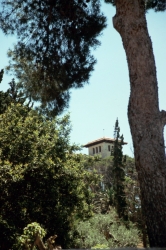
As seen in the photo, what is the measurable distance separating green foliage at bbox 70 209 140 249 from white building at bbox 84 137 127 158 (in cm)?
3723

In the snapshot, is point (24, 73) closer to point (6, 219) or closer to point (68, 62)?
point (68, 62)

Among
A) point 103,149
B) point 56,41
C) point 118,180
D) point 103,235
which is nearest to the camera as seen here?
point 56,41

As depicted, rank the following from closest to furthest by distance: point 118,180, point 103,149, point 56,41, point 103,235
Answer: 1. point 56,41
2. point 103,235
3. point 118,180
4. point 103,149

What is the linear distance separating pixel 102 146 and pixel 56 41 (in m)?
49.3

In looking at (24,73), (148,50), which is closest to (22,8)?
(24,73)

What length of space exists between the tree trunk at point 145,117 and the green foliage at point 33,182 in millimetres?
4197

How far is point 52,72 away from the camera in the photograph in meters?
7.07

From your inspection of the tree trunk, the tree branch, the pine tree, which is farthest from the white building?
the tree branch

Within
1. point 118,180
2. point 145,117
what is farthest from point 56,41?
point 118,180

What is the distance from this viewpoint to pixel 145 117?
4.67 m

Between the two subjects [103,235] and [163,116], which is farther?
[103,235]

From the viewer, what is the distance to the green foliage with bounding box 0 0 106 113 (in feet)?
22.9

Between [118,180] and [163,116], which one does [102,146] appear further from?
[163,116]

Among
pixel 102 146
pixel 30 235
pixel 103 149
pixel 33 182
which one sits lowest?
pixel 30 235
